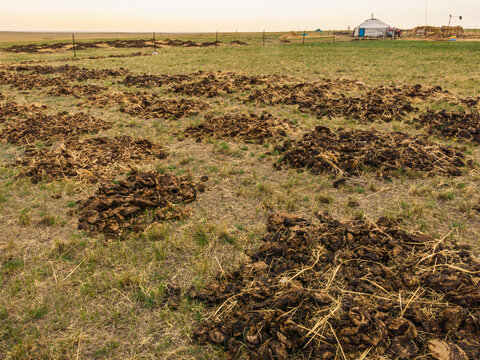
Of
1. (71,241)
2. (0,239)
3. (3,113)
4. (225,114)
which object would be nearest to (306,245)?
(71,241)

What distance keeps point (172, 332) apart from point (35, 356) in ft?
4.67

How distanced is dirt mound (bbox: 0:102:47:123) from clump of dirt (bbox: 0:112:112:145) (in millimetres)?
972

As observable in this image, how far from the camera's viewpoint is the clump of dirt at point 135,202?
516cm

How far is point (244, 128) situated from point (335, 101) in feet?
18.1

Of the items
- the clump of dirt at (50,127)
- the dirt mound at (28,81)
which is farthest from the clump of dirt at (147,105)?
the dirt mound at (28,81)

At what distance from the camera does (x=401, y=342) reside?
2.86 m

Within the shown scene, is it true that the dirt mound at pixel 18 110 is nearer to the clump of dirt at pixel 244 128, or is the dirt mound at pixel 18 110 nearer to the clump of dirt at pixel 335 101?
the clump of dirt at pixel 244 128

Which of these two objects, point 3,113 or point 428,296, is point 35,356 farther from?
point 3,113

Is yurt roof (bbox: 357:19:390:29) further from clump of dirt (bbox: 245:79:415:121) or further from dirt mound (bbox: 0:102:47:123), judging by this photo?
dirt mound (bbox: 0:102:47:123)

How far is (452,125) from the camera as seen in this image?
368 inches

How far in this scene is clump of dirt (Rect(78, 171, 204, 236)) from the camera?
203 inches

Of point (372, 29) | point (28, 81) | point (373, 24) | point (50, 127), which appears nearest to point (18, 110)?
point (50, 127)

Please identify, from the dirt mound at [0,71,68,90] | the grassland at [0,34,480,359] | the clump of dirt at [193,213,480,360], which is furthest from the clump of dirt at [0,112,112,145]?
the clump of dirt at [193,213,480,360]

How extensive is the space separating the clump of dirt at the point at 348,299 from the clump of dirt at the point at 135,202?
6.92 feet
